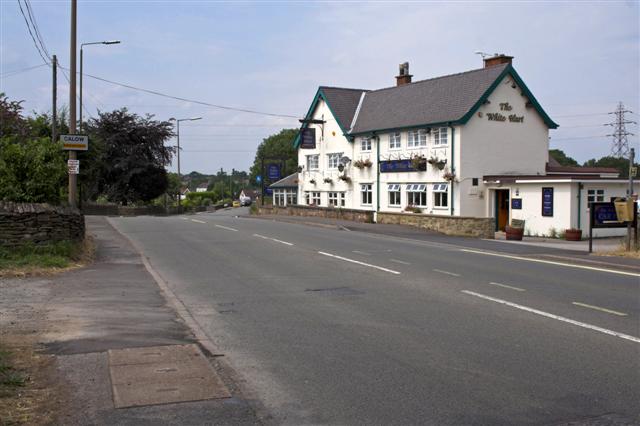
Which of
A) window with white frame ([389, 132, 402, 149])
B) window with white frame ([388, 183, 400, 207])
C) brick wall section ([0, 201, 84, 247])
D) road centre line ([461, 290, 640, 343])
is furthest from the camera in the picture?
window with white frame ([388, 183, 400, 207])

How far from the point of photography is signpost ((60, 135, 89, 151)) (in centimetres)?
1850

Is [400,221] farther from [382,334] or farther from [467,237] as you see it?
[382,334]

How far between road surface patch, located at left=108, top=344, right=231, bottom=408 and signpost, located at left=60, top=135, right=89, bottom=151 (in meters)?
12.5

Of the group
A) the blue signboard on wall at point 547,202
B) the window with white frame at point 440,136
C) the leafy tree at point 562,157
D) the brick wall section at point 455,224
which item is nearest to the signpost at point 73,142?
the brick wall section at point 455,224

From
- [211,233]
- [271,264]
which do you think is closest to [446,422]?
[271,264]

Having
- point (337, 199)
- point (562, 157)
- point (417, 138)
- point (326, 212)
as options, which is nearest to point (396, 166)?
point (417, 138)

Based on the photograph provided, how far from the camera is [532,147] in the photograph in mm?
40500

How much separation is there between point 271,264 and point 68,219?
5.18 m

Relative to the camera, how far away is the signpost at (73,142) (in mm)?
18500

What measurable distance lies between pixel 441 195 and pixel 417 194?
234 cm

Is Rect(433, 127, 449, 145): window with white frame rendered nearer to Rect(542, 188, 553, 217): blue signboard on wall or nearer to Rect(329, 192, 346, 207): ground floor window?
Rect(542, 188, 553, 217): blue signboard on wall

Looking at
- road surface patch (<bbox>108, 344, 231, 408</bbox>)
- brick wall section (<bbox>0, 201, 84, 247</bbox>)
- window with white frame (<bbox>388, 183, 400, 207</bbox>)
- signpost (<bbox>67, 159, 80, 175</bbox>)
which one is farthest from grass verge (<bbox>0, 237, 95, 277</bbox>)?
window with white frame (<bbox>388, 183, 400, 207</bbox>)

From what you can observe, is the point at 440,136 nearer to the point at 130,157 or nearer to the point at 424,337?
the point at 424,337

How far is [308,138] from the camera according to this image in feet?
169
